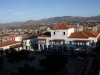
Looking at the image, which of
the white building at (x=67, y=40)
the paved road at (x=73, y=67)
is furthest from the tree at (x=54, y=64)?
the white building at (x=67, y=40)

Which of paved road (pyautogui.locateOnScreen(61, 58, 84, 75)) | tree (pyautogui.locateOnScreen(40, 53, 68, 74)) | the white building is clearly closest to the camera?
tree (pyautogui.locateOnScreen(40, 53, 68, 74))

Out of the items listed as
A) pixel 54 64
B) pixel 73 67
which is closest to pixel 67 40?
pixel 73 67

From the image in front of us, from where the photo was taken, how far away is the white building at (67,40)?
38.0 meters

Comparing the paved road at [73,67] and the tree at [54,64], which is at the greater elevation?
the tree at [54,64]

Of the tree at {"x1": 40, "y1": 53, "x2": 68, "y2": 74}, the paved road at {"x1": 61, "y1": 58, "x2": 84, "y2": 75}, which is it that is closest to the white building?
the paved road at {"x1": 61, "y1": 58, "x2": 84, "y2": 75}

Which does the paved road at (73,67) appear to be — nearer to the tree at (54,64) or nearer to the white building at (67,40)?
the tree at (54,64)

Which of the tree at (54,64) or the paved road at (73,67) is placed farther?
the paved road at (73,67)

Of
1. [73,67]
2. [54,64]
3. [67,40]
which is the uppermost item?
[67,40]

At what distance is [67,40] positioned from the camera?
1593 inches

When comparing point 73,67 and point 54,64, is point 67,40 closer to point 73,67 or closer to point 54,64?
point 73,67

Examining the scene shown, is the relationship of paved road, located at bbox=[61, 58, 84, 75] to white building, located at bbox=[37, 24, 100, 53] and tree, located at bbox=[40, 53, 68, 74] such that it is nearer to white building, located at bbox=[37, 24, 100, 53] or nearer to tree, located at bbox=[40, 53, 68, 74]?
tree, located at bbox=[40, 53, 68, 74]

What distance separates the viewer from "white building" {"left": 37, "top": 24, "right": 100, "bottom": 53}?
38.0 metres

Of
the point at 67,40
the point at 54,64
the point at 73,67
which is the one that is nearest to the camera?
the point at 54,64

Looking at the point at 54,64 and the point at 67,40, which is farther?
the point at 67,40
